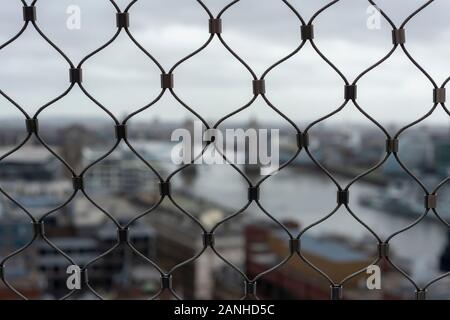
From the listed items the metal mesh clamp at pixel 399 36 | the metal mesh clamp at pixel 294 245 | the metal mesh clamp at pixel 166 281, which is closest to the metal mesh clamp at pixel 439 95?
the metal mesh clamp at pixel 399 36

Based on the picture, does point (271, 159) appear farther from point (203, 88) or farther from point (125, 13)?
point (203, 88)

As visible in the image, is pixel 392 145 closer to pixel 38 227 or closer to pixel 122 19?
pixel 122 19

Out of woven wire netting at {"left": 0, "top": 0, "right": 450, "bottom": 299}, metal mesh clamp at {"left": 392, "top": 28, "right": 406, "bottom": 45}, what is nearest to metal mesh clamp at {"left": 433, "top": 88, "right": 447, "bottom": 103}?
woven wire netting at {"left": 0, "top": 0, "right": 450, "bottom": 299}

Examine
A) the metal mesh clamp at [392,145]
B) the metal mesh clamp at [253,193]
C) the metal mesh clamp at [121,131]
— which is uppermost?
the metal mesh clamp at [121,131]

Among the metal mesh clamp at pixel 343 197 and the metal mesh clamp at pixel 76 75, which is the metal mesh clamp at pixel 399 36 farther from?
the metal mesh clamp at pixel 76 75

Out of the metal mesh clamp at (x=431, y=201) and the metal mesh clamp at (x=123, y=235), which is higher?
the metal mesh clamp at (x=431, y=201)

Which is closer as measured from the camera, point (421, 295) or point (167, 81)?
point (167, 81)

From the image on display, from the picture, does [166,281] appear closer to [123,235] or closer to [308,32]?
[123,235]

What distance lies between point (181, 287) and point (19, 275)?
9.62ft

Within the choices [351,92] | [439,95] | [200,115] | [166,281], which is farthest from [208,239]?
[439,95]

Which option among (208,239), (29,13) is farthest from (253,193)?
(29,13)

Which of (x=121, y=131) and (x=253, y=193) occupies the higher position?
(x=121, y=131)

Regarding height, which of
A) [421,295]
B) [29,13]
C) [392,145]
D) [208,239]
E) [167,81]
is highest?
[29,13]
